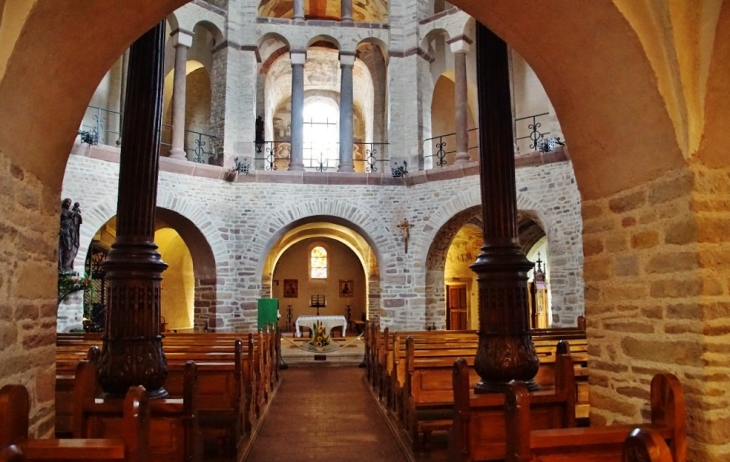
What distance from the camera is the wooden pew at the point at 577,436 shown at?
264cm

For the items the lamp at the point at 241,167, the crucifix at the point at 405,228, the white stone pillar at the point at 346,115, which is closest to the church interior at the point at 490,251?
the lamp at the point at 241,167

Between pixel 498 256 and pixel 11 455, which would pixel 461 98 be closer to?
pixel 498 256

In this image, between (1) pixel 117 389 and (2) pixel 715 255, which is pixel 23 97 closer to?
(1) pixel 117 389

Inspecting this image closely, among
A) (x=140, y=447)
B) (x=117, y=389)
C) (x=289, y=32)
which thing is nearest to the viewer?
(x=140, y=447)

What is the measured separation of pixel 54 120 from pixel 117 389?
6.58 feet

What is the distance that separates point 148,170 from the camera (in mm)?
4543

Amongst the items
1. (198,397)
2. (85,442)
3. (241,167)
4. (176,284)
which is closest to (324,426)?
(198,397)

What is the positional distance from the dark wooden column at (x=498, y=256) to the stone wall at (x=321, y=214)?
7357 mm

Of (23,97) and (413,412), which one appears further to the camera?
(413,412)

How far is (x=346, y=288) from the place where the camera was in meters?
21.9

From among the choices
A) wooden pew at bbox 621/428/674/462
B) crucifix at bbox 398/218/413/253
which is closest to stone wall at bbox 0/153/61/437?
wooden pew at bbox 621/428/674/462

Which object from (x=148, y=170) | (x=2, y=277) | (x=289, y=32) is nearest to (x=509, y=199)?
(x=148, y=170)

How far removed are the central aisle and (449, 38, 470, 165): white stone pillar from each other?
6.73 meters

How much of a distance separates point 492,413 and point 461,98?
11527 millimetres
